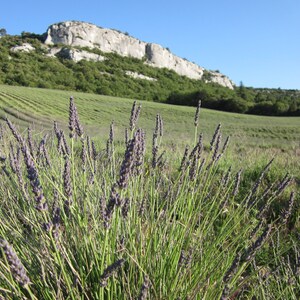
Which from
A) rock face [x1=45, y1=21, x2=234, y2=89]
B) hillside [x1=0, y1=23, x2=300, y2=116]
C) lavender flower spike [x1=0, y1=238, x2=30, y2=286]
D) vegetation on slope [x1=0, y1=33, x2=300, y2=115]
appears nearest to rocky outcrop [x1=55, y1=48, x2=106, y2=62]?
hillside [x1=0, y1=23, x2=300, y2=116]

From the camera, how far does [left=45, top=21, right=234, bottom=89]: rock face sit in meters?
81.2

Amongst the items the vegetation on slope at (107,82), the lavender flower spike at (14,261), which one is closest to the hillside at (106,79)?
the vegetation on slope at (107,82)

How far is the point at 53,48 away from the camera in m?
66.9

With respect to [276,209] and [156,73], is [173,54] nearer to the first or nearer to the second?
[156,73]

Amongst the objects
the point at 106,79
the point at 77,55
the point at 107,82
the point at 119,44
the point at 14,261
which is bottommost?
the point at 14,261

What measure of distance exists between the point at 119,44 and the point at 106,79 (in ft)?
142

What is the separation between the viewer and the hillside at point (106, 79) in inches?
1693

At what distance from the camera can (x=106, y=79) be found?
53500 mm

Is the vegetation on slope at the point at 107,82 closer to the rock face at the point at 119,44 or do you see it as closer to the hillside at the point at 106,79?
the hillside at the point at 106,79

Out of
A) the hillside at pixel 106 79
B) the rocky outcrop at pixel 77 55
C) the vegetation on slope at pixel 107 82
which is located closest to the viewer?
the vegetation on slope at pixel 107 82

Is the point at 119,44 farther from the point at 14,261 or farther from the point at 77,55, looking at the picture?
the point at 14,261

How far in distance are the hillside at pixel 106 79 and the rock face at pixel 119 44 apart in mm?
7536

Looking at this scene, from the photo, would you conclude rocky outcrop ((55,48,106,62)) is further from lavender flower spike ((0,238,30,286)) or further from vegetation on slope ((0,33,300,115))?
lavender flower spike ((0,238,30,286))

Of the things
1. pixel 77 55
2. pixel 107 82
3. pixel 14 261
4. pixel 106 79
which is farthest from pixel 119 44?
pixel 14 261
